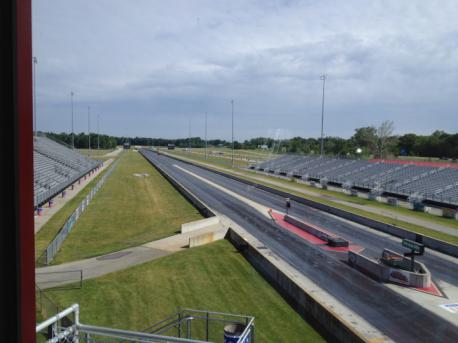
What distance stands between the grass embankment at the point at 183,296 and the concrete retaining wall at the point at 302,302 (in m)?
0.37

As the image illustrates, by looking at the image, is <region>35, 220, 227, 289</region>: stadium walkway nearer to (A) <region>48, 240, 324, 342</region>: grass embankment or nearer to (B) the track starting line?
(A) <region>48, 240, 324, 342</region>: grass embankment

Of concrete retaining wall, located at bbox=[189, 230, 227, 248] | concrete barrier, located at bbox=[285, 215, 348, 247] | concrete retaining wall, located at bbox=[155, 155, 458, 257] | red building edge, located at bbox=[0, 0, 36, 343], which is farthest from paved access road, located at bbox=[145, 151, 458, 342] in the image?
red building edge, located at bbox=[0, 0, 36, 343]

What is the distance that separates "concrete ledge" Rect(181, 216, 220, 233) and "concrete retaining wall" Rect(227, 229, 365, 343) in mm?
6877

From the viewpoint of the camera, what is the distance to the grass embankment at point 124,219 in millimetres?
24453

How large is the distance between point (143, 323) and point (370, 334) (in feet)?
25.8

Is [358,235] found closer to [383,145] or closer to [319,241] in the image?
[319,241]

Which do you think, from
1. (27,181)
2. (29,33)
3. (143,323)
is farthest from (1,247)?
(143,323)

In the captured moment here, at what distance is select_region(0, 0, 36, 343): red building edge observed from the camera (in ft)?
8.93

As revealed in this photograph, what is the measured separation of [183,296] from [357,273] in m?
9.54

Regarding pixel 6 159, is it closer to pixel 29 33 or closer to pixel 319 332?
pixel 29 33

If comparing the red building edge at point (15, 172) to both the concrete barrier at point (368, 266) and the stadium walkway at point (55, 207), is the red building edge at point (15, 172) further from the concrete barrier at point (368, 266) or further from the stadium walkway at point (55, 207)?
the stadium walkway at point (55, 207)

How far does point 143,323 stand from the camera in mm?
13664

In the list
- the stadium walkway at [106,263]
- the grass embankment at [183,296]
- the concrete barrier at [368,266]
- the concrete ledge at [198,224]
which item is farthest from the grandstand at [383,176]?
the grass embankment at [183,296]

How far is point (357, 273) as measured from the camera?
20.4 m
